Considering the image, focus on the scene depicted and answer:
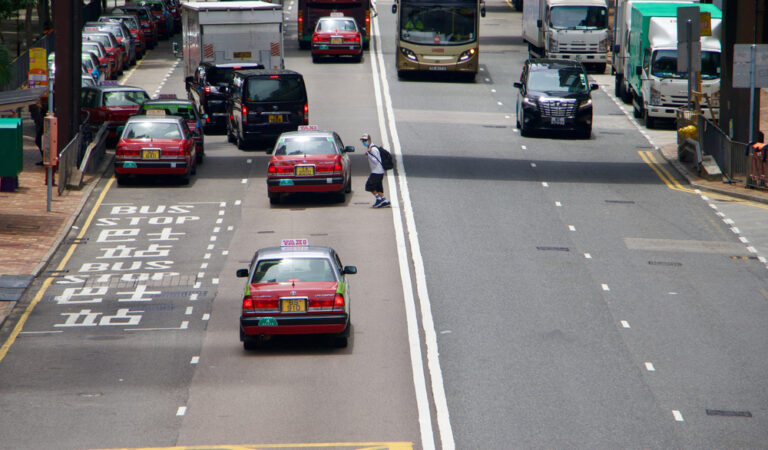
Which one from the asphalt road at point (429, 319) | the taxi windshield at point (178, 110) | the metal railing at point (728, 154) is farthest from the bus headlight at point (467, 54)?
the taxi windshield at point (178, 110)

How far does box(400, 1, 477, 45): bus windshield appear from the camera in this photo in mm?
45250

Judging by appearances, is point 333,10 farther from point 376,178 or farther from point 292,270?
point 292,270

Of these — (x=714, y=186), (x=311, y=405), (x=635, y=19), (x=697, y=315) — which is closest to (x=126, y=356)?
(x=311, y=405)

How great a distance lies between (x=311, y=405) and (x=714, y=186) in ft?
60.1

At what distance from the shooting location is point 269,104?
1337 inches

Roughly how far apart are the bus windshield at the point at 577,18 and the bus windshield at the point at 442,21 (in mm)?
5930

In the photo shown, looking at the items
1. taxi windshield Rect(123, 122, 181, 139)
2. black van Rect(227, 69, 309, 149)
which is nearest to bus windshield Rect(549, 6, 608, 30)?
black van Rect(227, 69, 309, 149)

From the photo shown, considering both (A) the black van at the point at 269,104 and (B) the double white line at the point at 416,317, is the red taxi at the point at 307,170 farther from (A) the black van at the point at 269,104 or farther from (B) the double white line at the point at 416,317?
(A) the black van at the point at 269,104

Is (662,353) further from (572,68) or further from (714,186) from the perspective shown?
(572,68)

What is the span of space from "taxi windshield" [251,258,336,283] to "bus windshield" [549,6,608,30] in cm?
3416

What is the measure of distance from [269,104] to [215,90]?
165 inches

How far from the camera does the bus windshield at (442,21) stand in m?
45.2

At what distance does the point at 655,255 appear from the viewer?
78.2ft

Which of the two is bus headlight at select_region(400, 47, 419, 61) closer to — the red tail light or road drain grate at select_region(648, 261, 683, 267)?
road drain grate at select_region(648, 261, 683, 267)
